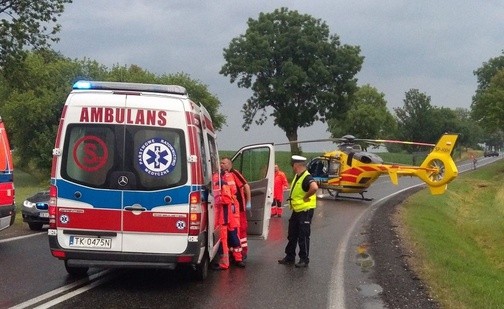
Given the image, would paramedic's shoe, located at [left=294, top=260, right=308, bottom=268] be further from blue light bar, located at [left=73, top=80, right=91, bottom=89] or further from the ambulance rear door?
blue light bar, located at [left=73, top=80, right=91, bottom=89]

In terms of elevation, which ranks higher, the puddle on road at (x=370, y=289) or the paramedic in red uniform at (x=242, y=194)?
the paramedic in red uniform at (x=242, y=194)

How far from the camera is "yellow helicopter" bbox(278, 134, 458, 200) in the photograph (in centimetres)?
3048

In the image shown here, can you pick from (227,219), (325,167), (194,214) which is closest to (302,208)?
(227,219)

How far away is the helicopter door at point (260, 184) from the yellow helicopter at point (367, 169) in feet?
53.3

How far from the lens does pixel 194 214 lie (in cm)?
940

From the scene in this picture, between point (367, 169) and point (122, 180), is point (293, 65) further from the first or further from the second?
point (122, 180)

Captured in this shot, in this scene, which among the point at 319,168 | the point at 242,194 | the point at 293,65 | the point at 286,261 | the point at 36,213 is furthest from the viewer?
the point at 293,65

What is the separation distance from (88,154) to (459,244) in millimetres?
12946

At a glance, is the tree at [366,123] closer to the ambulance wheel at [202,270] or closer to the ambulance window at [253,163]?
the ambulance window at [253,163]

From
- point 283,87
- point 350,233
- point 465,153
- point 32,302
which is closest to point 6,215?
point 32,302

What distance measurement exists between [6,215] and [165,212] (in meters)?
5.55

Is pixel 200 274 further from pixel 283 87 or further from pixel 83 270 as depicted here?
pixel 283 87

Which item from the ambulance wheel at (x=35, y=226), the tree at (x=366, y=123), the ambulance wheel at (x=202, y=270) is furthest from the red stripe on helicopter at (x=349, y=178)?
the tree at (x=366, y=123)

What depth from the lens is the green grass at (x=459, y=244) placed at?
10.8m
